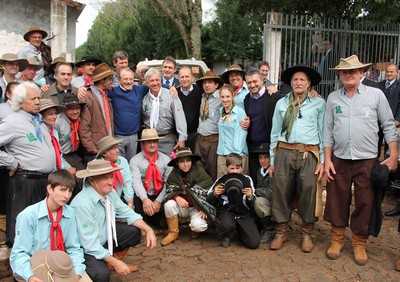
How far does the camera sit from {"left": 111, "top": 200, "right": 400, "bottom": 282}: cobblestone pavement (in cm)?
479

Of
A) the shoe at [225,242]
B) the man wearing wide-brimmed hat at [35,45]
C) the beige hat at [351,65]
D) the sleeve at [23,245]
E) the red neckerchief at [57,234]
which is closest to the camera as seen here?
the sleeve at [23,245]

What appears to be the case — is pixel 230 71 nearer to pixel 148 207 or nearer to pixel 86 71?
Answer: pixel 86 71

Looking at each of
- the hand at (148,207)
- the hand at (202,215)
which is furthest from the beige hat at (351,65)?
the hand at (148,207)

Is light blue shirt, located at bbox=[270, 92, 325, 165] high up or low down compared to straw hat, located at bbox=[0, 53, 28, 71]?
down

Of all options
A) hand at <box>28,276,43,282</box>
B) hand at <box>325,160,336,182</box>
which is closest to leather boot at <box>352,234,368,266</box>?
hand at <box>325,160,336,182</box>

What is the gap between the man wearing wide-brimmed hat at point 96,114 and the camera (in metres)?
5.69

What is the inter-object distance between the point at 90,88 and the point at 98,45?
38262 millimetres

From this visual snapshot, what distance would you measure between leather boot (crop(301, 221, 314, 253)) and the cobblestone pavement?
7 centimetres

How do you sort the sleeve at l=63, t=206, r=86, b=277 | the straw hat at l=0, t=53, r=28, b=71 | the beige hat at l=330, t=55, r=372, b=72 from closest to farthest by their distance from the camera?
1. the sleeve at l=63, t=206, r=86, b=277
2. the beige hat at l=330, t=55, r=372, b=72
3. the straw hat at l=0, t=53, r=28, b=71

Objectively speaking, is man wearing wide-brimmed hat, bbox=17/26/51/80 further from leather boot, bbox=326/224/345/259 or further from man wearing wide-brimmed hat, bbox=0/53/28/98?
leather boot, bbox=326/224/345/259

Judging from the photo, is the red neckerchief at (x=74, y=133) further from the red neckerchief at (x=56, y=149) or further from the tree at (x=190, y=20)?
the tree at (x=190, y=20)

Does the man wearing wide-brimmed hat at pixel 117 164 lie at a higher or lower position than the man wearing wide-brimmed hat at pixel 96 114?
lower

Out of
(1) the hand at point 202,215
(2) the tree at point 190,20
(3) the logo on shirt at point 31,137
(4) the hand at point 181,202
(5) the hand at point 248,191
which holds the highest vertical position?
(2) the tree at point 190,20

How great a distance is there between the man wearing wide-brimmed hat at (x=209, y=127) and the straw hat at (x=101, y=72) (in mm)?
1346
